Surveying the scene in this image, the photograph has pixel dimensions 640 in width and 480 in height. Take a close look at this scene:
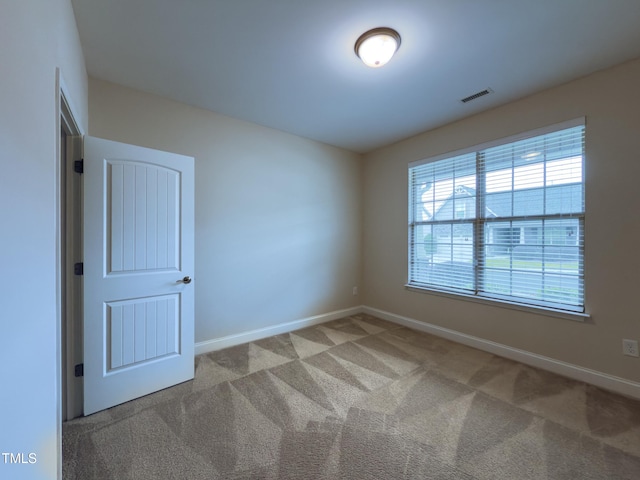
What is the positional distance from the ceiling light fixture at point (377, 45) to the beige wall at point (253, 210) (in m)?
1.70

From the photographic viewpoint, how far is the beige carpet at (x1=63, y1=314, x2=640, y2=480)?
143 centimetres

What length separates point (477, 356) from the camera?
2736 millimetres

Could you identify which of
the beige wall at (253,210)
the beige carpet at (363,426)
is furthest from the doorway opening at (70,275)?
the beige wall at (253,210)

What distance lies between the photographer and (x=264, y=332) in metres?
3.21

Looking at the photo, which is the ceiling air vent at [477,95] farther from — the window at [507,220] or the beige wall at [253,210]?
the beige wall at [253,210]

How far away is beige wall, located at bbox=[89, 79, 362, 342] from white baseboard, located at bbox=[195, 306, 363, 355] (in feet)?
0.20

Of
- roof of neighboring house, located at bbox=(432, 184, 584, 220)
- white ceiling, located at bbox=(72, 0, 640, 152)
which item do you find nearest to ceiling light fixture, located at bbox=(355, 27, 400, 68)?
white ceiling, located at bbox=(72, 0, 640, 152)

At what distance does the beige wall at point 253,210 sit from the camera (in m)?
2.55

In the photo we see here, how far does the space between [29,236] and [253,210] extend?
2.25 m

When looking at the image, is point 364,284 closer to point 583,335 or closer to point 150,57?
point 583,335

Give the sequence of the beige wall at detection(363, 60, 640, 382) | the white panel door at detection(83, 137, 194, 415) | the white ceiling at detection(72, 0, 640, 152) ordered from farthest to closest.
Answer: the beige wall at detection(363, 60, 640, 382), the white panel door at detection(83, 137, 194, 415), the white ceiling at detection(72, 0, 640, 152)

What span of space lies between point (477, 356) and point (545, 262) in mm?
1159

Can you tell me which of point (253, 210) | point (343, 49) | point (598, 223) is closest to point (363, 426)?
point (253, 210)

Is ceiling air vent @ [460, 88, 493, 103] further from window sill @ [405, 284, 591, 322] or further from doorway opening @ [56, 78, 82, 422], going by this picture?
doorway opening @ [56, 78, 82, 422]
